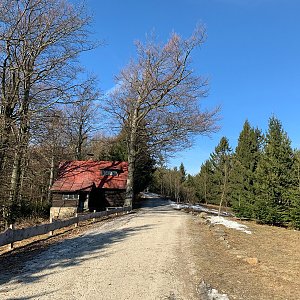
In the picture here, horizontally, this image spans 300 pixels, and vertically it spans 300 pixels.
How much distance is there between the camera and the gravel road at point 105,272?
6.06 meters

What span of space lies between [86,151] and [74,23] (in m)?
37.5

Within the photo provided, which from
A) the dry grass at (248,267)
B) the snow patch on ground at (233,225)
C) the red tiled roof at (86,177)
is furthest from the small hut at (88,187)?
the dry grass at (248,267)

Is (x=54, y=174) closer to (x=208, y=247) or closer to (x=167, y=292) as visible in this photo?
(x=208, y=247)

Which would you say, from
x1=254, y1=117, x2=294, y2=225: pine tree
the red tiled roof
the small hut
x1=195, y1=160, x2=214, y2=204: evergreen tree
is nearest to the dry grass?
x1=254, y1=117, x2=294, y2=225: pine tree

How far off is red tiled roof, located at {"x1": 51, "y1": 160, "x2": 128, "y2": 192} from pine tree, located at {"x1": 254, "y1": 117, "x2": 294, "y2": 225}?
1520 cm

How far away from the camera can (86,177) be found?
34.0m

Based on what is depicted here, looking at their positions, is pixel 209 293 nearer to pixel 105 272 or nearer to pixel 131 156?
pixel 105 272

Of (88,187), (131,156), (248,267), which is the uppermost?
(131,156)

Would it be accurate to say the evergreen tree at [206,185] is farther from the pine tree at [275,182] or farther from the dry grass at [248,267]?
the dry grass at [248,267]

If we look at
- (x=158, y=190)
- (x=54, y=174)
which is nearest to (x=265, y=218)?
(x=54, y=174)

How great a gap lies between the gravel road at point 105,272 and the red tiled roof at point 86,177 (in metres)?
21.2

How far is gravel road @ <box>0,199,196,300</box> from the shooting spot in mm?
6059

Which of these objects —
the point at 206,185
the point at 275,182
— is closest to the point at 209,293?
the point at 275,182

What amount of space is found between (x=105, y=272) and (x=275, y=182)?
18.2 meters
